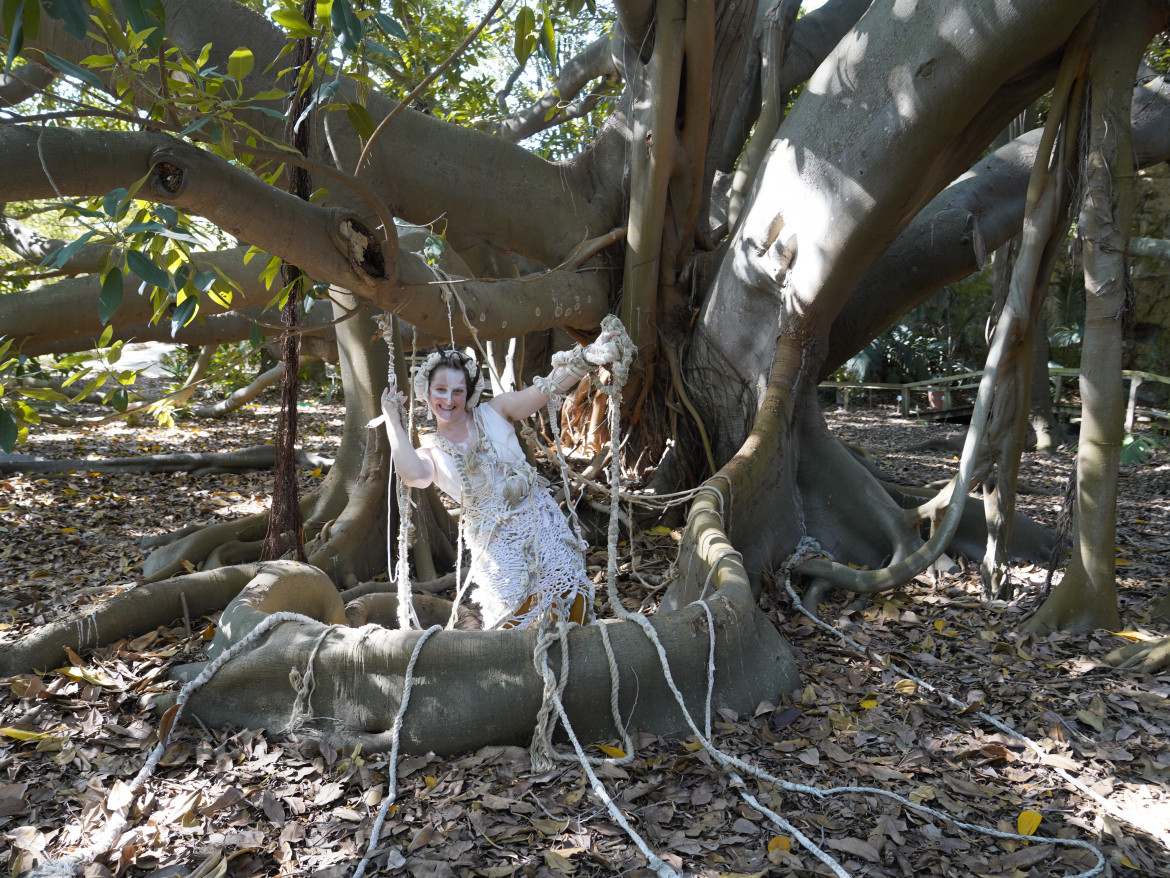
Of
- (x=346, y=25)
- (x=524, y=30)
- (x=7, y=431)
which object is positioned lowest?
(x=7, y=431)

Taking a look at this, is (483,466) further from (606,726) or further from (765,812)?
(765,812)

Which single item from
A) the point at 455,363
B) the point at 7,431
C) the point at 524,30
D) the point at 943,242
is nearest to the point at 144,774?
the point at 7,431

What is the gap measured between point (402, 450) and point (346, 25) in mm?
1333

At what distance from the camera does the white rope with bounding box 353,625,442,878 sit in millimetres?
1918

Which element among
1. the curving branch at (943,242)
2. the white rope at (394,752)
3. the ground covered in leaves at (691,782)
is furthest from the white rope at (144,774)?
the curving branch at (943,242)

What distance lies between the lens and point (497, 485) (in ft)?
9.38

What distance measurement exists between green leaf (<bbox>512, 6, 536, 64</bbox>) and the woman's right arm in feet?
3.81

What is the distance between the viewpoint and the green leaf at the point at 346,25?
1.76 m

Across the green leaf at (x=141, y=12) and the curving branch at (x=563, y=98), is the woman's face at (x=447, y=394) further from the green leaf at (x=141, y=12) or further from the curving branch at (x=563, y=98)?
the curving branch at (x=563, y=98)

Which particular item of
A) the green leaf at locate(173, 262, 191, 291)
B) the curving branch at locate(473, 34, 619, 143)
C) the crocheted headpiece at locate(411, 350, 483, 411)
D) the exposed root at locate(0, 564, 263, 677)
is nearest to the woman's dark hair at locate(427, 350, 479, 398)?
the crocheted headpiece at locate(411, 350, 483, 411)

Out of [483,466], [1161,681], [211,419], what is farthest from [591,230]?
[211,419]

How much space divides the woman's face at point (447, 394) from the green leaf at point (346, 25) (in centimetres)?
118

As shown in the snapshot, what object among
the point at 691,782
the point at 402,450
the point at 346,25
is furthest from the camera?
the point at 402,450

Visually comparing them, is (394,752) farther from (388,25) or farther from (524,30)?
(524,30)
